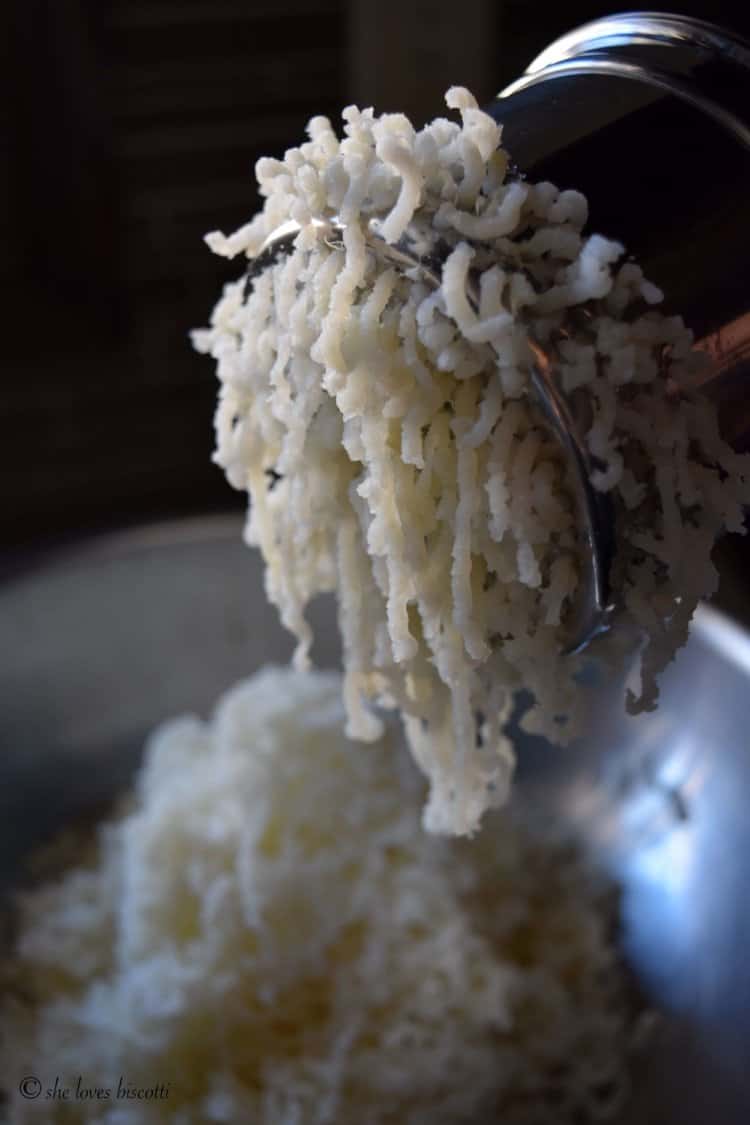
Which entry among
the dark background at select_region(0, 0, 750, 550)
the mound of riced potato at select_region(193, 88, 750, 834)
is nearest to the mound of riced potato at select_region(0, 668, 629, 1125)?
the mound of riced potato at select_region(193, 88, 750, 834)

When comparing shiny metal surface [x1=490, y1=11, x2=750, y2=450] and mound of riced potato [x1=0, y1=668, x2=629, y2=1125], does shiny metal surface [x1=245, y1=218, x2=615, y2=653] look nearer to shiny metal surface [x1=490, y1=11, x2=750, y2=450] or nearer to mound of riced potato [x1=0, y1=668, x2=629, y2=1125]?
shiny metal surface [x1=490, y1=11, x2=750, y2=450]

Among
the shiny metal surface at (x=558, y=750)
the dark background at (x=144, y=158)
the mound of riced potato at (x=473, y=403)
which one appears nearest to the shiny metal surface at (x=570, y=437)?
the mound of riced potato at (x=473, y=403)

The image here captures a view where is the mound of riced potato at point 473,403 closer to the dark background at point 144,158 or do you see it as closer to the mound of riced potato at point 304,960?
the mound of riced potato at point 304,960

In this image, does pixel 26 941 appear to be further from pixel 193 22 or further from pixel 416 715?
pixel 193 22

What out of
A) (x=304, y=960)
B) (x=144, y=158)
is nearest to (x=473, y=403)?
(x=304, y=960)

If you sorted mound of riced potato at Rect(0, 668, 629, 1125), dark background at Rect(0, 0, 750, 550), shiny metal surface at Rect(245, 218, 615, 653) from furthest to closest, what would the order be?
dark background at Rect(0, 0, 750, 550) < mound of riced potato at Rect(0, 668, 629, 1125) < shiny metal surface at Rect(245, 218, 615, 653)

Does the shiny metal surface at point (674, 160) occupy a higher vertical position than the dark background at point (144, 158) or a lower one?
higher

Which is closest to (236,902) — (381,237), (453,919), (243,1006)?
(243,1006)
